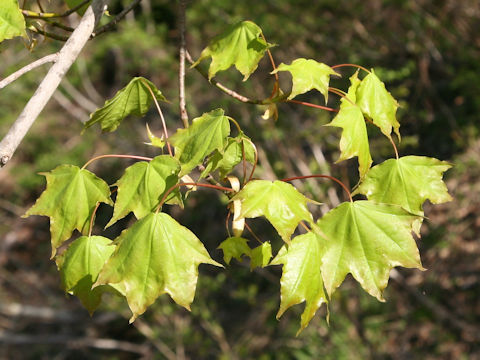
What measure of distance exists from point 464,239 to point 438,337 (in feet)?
2.90

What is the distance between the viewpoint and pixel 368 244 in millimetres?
1304

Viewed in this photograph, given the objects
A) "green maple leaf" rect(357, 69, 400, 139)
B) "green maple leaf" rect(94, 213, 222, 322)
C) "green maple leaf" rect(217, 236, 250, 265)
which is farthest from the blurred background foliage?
"green maple leaf" rect(94, 213, 222, 322)

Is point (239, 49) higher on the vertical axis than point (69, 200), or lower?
higher

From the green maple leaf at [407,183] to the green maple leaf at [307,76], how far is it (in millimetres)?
260

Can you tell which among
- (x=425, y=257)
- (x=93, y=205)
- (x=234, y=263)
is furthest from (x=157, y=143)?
(x=425, y=257)

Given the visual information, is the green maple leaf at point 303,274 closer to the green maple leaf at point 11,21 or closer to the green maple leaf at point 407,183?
the green maple leaf at point 407,183

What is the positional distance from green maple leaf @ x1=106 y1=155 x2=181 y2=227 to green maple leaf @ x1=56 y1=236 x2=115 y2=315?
12cm

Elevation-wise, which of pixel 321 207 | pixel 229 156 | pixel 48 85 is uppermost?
pixel 48 85

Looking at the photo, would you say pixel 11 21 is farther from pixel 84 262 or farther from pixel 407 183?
pixel 407 183

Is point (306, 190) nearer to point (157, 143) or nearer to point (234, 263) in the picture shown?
point (234, 263)

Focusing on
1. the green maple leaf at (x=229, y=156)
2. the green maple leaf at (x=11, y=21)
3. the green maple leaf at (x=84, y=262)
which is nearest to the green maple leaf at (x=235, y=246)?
the green maple leaf at (x=229, y=156)

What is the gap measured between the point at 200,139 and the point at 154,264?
0.34 m

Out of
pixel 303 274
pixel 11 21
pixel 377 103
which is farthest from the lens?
pixel 377 103

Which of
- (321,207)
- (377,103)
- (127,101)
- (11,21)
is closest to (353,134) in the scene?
(377,103)
